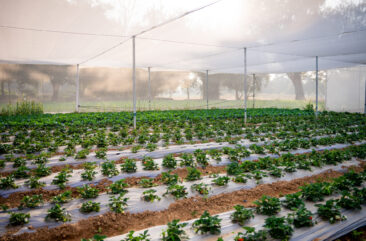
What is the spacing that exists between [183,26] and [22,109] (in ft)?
46.5

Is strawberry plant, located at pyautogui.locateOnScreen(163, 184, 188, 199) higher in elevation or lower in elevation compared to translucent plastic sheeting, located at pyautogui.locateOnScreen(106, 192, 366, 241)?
higher

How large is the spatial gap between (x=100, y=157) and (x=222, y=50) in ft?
25.0

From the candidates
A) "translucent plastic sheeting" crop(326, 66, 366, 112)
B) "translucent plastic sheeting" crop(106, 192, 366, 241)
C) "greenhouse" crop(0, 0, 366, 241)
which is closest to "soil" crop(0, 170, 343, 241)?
"greenhouse" crop(0, 0, 366, 241)

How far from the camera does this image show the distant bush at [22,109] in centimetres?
1667

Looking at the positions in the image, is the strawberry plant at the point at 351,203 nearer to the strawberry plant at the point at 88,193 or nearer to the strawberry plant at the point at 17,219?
the strawberry plant at the point at 88,193

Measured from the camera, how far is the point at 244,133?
406 inches

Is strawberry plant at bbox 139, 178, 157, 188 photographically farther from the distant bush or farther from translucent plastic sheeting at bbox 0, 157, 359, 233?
the distant bush

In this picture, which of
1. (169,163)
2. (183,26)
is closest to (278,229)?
(169,163)

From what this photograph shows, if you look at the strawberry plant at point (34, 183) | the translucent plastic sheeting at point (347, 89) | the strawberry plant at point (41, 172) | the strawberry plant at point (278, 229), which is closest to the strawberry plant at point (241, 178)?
the strawberry plant at point (278, 229)

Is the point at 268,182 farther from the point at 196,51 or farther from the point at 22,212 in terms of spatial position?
the point at 196,51

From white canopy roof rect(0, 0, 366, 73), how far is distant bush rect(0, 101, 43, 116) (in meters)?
6.56

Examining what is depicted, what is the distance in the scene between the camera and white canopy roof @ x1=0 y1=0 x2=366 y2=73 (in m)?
6.56

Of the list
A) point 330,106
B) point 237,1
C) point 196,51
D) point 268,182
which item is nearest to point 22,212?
point 268,182

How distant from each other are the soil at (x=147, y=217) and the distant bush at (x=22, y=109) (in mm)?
16180
